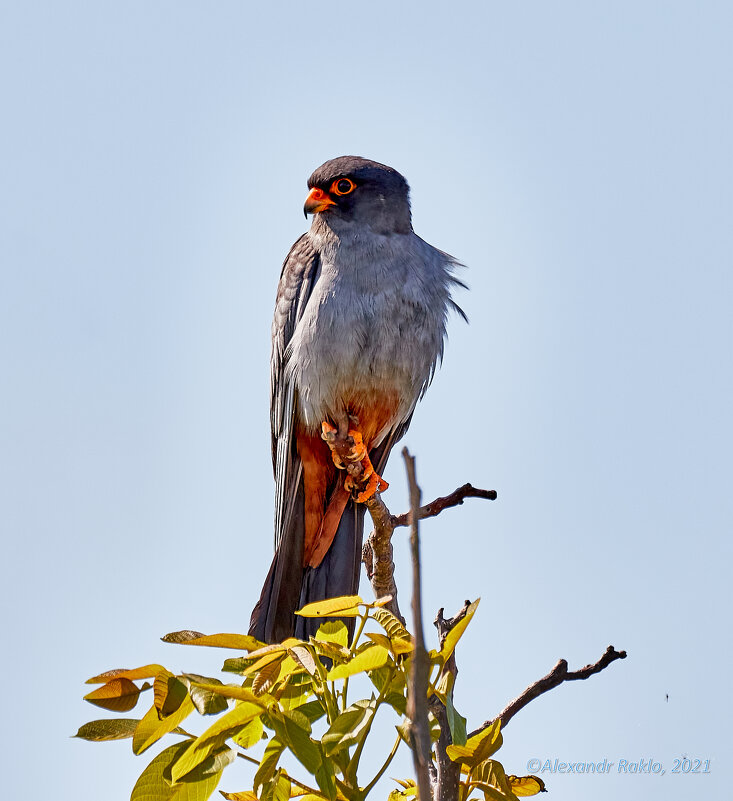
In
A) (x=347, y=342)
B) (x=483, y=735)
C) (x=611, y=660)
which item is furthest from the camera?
(x=347, y=342)

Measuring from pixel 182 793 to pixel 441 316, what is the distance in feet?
12.7

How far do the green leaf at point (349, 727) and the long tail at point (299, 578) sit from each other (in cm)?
278

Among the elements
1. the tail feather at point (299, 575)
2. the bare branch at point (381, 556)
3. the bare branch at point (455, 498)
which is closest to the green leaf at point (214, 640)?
the bare branch at point (455, 498)

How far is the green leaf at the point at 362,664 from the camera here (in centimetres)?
191

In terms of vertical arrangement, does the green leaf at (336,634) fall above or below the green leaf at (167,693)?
above

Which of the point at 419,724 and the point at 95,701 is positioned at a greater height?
the point at 95,701

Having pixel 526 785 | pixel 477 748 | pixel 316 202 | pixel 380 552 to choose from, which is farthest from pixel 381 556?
pixel 316 202

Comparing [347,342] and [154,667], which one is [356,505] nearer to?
[347,342]

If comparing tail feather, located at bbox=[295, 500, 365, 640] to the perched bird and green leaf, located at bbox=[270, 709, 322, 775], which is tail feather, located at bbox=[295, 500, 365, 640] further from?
green leaf, located at bbox=[270, 709, 322, 775]

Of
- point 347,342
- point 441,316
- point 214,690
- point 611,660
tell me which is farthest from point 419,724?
point 441,316

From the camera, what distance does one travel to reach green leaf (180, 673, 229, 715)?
192 centimetres

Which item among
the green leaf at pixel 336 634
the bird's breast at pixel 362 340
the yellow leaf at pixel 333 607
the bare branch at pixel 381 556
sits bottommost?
the green leaf at pixel 336 634

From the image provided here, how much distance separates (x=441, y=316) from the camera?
5504 mm

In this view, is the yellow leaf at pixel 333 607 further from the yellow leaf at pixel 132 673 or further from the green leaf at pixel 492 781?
the green leaf at pixel 492 781
